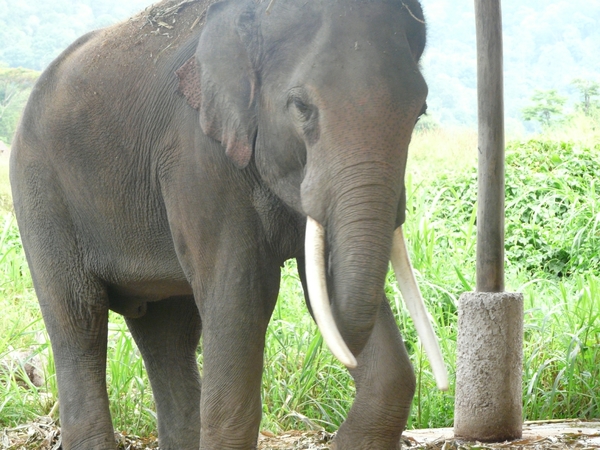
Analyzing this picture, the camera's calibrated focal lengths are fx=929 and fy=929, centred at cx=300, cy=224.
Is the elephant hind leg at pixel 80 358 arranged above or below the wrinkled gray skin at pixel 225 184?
below

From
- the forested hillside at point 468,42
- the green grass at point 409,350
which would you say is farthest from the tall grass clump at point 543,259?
the forested hillside at point 468,42

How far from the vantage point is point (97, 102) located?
10.5 feet

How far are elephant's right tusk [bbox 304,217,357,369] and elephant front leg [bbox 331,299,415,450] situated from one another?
592mm

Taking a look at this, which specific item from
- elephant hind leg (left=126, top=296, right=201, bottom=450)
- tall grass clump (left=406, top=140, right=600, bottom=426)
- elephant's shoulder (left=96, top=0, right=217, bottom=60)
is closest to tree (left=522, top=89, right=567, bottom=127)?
tall grass clump (left=406, top=140, right=600, bottom=426)

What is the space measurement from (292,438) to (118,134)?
1.84 metres

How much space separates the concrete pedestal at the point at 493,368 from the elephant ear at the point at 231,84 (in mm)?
1825

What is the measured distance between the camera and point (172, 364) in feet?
12.5

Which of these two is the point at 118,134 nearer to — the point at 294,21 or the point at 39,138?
the point at 39,138

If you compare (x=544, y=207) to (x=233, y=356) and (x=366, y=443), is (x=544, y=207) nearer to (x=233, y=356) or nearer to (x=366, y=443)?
(x=366, y=443)

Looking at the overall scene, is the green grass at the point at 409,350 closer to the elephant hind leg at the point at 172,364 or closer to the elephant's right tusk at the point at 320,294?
the elephant hind leg at the point at 172,364

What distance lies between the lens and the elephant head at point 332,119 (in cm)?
238

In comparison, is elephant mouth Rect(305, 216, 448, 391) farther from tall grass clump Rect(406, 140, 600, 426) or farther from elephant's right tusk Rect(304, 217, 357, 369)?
tall grass clump Rect(406, 140, 600, 426)

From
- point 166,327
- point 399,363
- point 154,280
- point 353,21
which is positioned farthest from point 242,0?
point 166,327

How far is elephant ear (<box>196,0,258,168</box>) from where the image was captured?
8.77 feet
